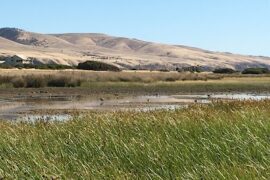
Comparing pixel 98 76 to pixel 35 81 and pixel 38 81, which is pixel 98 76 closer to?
pixel 38 81

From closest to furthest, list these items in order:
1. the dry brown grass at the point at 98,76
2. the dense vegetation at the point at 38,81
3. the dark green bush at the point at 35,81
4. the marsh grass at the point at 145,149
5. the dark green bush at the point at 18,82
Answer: the marsh grass at the point at 145,149, the dark green bush at the point at 18,82, the dense vegetation at the point at 38,81, the dark green bush at the point at 35,81, the dry brown grass at the point at 98,76

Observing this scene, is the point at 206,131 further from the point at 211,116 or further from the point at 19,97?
the point at 19,97

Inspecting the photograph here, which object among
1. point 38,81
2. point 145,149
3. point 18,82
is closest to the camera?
point 145,149

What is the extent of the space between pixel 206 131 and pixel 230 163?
2.03 meters

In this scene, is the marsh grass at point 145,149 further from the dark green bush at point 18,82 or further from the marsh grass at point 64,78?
the marsh grass at point 64,78

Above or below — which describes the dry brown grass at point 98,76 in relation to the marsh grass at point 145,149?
below

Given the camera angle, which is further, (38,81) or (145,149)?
(38,81)

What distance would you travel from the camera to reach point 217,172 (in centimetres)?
765

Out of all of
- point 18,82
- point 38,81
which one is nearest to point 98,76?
point 38,81

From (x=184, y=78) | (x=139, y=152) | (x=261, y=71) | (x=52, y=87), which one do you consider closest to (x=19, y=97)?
(x=52, y=87)

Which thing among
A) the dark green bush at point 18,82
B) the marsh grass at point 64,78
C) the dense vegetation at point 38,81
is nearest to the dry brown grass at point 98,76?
the marsh grass at point 64,78

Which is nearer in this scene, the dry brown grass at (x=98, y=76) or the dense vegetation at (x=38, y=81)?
the dense vegetation at (x=38, y=81)

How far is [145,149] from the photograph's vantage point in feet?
31.5

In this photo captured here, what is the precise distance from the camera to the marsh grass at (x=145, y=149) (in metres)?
8.34
